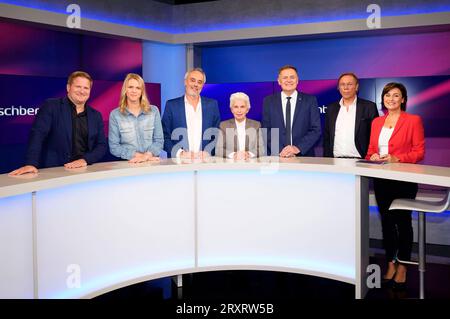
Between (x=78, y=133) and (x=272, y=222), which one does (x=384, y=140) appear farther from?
(x=78, y=133)

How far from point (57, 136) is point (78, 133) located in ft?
0.44

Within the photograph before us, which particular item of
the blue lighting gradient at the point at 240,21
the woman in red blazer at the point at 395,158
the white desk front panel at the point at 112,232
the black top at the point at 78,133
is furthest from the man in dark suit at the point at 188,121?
the blue lighting gradient at the point at 240,21

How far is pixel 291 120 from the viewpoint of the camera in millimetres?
4359

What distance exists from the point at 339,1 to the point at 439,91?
4.70 feet

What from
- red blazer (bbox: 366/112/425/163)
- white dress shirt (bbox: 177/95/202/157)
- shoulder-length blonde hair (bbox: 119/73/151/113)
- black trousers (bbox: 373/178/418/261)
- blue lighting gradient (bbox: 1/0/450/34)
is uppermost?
blue lighting gradient (bbox: 1/0/450/34)

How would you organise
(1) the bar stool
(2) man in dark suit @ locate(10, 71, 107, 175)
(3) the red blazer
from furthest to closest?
(3) the red blazer, (2) man in dark suit @ locate(10, 71, 107, 175), (1) the bar stool

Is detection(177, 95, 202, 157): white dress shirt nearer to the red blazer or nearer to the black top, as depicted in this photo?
the black top

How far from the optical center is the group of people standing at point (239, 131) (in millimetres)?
3676

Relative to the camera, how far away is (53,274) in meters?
2.95

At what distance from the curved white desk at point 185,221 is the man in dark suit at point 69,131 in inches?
11.0

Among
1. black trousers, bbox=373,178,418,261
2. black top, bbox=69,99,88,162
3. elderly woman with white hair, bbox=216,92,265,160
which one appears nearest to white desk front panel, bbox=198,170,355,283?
elderly woman with white hair, bbox=216,92,265,160

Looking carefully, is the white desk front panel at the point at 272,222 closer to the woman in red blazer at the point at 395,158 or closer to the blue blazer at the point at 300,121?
the woman in red blazer at the point at 395,158

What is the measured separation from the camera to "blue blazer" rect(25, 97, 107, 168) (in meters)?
3.60

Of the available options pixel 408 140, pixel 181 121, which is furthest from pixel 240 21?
pixel 408 140
